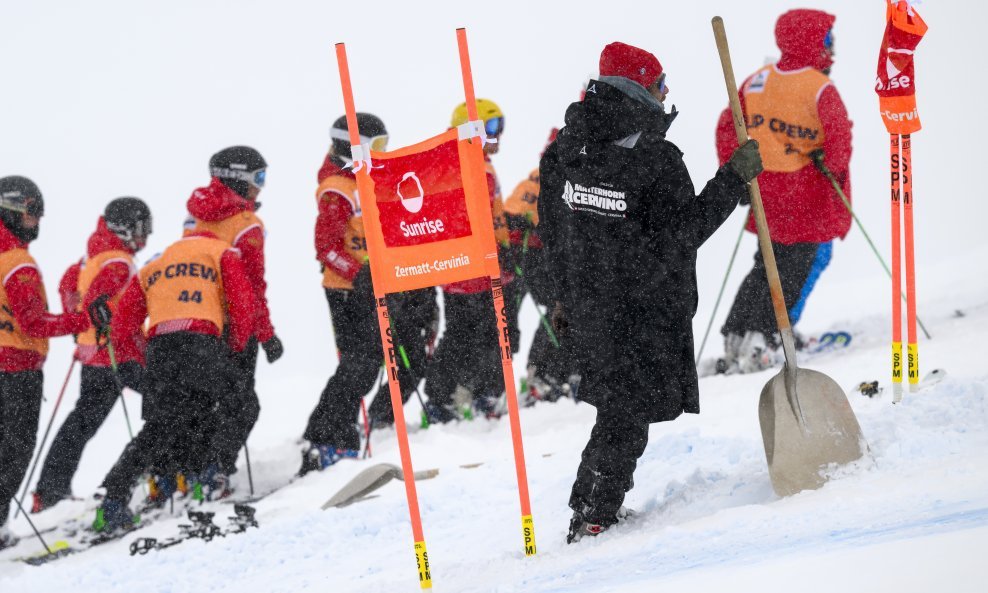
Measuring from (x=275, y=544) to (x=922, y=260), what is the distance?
455 inches

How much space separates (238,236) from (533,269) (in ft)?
7.15

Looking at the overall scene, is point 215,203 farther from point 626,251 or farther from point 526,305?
point 526,305

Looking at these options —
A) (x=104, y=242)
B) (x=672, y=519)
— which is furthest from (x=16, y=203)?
(x=672, y=519)

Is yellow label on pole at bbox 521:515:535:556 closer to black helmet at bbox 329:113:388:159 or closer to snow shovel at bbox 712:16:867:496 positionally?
snow shovel at bbox 712:16:867:496

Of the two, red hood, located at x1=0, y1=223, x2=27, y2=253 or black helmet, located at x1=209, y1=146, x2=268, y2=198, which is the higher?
black helmet, located at x1=209, y1=146, x2=268, y2=198

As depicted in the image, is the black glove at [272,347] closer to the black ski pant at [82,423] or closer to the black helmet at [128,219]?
the black ski pant at [82,423]

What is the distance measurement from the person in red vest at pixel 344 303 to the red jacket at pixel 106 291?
1206mm

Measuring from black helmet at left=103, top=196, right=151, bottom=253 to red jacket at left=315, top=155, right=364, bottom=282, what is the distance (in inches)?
43.5

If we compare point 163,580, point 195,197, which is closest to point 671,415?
point 163,580

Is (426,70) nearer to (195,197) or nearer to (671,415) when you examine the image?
(195,197)

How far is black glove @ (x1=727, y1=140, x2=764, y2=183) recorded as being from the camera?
13.4 feet

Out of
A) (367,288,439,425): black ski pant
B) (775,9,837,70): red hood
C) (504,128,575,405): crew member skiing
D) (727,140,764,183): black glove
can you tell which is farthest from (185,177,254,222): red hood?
(727,140,764,183): black glove

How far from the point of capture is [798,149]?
22.4ft

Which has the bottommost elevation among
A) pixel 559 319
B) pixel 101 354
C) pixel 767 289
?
pixel 767 289
